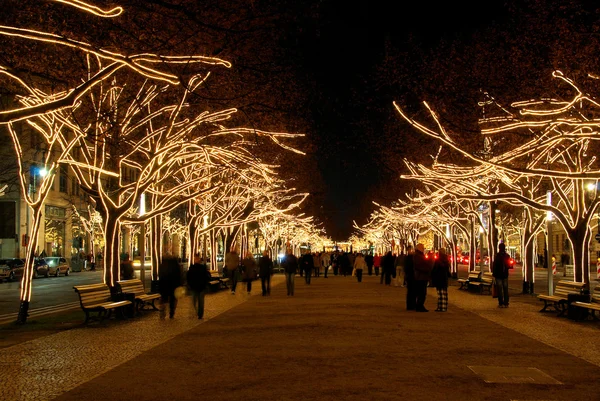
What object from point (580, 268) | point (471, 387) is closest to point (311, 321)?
point (471, 387)

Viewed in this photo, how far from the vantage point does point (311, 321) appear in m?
18.0

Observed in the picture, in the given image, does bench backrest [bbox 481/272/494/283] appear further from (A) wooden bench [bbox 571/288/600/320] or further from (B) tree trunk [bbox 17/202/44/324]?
(B) tree trunk [bbox 17/202/44/324]

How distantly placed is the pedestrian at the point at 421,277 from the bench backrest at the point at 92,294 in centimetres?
825

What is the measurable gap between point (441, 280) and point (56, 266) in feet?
139

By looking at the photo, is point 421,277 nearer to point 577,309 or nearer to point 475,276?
point 577,309

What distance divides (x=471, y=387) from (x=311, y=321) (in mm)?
8580

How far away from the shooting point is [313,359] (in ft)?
38.8

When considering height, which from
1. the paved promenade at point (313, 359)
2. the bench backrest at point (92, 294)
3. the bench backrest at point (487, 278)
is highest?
the bench backrest at point (92, 294)

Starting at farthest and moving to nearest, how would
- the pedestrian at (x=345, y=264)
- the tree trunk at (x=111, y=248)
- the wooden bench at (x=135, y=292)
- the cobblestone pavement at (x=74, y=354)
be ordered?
the pedestrian at (x=345, y=264) < the tree trunk at (x=111, y=248) < the wooden bench at (x=135, y=292) < the cobblestone pavement at (x=74, y=354)

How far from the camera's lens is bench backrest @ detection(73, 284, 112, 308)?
59.1ft

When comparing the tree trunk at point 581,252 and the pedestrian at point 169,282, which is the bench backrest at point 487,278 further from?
the pedestrian at point 169,282

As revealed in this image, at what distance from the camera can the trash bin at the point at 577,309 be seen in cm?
1930

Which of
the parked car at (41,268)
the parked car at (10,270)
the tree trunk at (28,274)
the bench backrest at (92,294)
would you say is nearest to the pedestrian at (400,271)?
the bench backrest at (92,294)

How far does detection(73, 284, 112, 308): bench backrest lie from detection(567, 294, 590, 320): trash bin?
38.1ft
